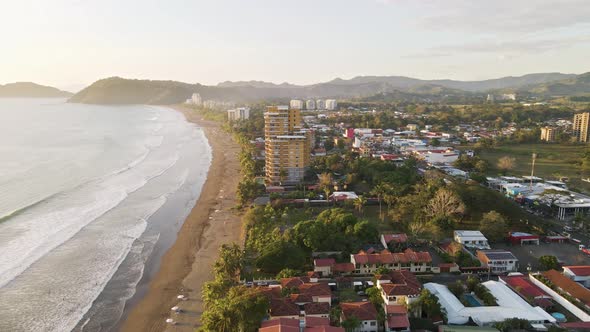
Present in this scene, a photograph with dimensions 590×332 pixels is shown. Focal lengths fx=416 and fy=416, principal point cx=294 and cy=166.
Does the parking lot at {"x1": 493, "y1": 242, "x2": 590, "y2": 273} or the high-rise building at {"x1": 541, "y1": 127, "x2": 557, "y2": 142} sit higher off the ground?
the high-rise building at {"x1": 541, "y1": 127, "x2": 557, "y2": 142}

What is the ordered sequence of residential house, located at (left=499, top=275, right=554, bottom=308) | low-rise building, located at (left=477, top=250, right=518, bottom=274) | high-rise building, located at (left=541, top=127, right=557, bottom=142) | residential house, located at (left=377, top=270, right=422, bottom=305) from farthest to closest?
1. high-rise building, located at (left=541, top=127, right=557, bottom=142)
2. low-rise building, located at (left=477, top=250, right=518, bottom=274)
3. residential house, located at (left=499, top=275, right=554, bottom=308)
4. residential house, located at (left=377, top=270, right=422, bottom=305)

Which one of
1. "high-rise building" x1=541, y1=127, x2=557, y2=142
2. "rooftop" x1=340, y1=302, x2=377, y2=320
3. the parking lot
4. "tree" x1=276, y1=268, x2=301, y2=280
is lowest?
the parking lot

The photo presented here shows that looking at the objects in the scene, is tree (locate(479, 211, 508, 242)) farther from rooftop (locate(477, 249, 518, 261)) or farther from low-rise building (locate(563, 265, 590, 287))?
low-rise building (locate(563, 265, 590, 287))

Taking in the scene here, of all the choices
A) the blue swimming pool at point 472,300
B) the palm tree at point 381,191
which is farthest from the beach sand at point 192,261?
the blue swimming pool at point 472,300

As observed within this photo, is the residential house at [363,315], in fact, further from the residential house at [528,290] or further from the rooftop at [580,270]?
the rooftop at [580,270]

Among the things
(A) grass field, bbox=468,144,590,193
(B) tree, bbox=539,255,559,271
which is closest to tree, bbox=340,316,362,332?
(B) tree, bbox=539,255,559,271

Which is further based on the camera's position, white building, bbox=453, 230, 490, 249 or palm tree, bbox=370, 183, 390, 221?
palm tree, bbox=370, 183, 390, 221

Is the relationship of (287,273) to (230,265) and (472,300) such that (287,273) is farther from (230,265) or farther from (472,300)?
Result: (472,300)
